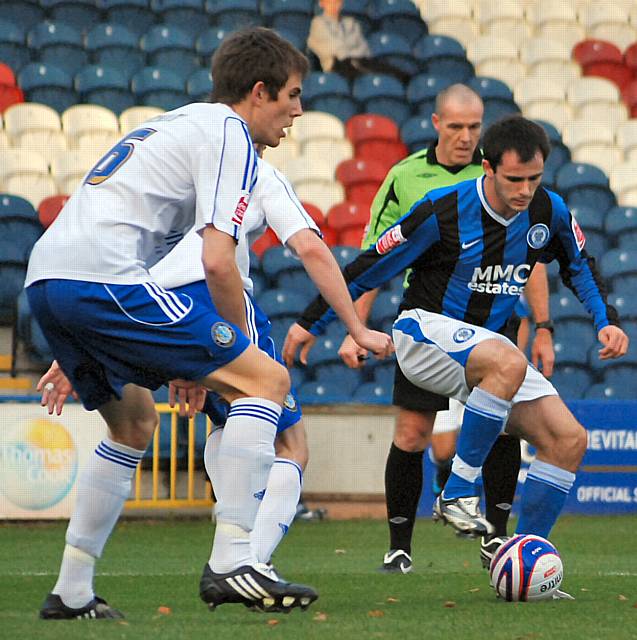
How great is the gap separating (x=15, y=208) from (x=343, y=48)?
191 inches

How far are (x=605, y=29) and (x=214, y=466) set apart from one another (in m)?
13.0

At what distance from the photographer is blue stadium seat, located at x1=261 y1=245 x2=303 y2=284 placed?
12219 millimetres

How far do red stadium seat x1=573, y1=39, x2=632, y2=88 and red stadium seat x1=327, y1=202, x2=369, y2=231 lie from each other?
4.41 metres

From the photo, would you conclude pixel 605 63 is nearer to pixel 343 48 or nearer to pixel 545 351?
pixel 343 48

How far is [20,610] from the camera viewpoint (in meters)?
4.43

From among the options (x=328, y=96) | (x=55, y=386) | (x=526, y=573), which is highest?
(x=328, y=96)

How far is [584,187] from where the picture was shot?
13.8 meters

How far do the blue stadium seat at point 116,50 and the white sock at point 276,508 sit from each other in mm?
11040

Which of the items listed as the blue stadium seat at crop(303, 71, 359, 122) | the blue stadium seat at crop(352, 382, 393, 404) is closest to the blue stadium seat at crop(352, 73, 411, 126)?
the blue stadium seat at crop(303, 71, 359, 122)

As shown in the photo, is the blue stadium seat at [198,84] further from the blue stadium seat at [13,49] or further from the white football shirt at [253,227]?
the white football shirt at [253,227]

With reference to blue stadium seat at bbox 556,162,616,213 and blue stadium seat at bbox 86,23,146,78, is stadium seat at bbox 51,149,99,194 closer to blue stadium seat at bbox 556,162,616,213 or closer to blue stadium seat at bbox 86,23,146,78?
blue stadium seat at bbox 86,23,146,78

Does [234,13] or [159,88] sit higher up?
[234,13]

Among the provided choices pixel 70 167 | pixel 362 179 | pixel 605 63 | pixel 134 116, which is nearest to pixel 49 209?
pixel 70 167

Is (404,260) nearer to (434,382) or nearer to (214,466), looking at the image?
(434,382)
